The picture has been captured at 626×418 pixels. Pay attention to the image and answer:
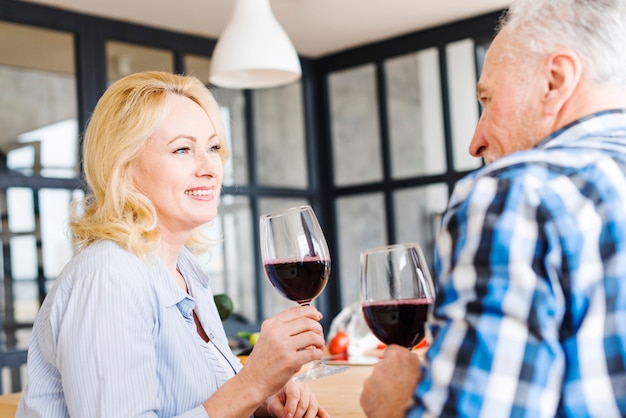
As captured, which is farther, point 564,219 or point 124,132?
point 124,132

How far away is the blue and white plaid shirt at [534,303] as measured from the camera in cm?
79

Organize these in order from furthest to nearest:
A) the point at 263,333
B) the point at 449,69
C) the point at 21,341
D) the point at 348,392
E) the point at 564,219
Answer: the point at 449,69 → the point at 21,341 → the point at 348,392 → the point at 263,333 → the point at 564,219

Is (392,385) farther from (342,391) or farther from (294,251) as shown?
(342,391)

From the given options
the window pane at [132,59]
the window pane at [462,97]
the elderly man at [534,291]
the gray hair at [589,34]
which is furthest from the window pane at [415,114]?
the elderly man at [534,291]

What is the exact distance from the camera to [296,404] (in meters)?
1.65

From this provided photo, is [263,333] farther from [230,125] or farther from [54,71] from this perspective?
[230,125]

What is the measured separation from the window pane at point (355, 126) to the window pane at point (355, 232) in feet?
0.58

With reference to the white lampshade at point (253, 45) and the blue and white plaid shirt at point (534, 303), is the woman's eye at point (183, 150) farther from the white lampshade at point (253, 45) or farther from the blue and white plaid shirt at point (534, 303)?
the white lampshade at point (253, 45)

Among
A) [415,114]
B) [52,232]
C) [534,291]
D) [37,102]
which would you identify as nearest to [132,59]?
[37,102]

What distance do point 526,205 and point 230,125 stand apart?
16.1 ft

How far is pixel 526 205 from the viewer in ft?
2.69

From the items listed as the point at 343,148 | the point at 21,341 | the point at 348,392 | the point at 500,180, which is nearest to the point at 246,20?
the point at 348,392

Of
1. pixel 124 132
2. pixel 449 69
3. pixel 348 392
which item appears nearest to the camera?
pixel 124 132

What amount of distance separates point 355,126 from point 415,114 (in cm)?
58
